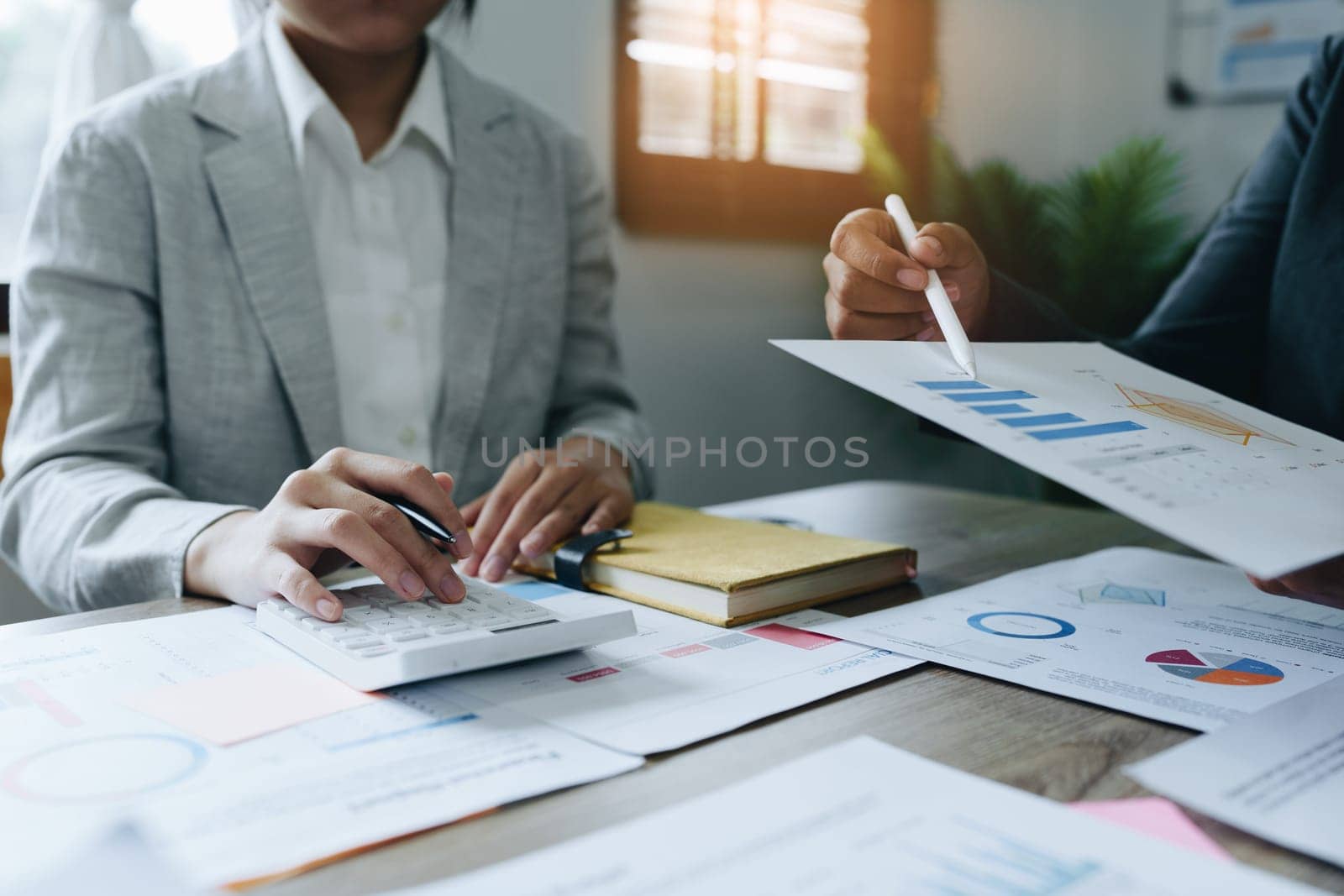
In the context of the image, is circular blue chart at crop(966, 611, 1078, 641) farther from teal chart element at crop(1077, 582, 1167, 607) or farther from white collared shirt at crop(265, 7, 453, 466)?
white collared shirt at crop(265, 7, 453, 466)

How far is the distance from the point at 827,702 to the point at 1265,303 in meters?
0.83

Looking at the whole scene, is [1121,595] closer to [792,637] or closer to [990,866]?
[792,637]

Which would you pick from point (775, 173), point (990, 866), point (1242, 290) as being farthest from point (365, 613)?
point (775, 173)

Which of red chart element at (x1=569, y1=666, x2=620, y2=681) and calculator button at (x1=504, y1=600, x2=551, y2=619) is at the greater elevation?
calculator button at (x1=504, y1=600, x2=551, y2=619)

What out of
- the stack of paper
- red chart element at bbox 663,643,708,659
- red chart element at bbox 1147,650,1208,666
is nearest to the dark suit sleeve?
red chart element at bbox 1147,650,1208,666

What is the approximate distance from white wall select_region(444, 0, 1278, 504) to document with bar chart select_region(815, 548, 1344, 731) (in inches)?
48.3

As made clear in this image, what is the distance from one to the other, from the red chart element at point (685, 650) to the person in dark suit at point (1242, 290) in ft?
0.96

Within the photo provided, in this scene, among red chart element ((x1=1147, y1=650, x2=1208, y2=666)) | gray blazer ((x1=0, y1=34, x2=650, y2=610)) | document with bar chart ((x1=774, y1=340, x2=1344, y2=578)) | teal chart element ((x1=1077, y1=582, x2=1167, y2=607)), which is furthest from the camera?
gray blazer ((x1=0, y1=34, x2=650, y2=610))

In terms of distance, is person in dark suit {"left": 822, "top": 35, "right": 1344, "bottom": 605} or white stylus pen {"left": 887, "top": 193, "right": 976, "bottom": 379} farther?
person in dark suit {"left": 822, "top": 35, "right": 1344, "bottom": 605}

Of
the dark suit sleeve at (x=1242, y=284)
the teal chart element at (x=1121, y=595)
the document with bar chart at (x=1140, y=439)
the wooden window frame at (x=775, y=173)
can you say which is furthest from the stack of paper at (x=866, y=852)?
the wooden window frame at (x=775, y=173)

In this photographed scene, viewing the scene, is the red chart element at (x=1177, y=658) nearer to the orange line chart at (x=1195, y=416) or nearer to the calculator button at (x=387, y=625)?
the orange line chart at (x=1195, y=416)

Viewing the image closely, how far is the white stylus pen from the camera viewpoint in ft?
1.98

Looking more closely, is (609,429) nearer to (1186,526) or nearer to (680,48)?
(1186,526)

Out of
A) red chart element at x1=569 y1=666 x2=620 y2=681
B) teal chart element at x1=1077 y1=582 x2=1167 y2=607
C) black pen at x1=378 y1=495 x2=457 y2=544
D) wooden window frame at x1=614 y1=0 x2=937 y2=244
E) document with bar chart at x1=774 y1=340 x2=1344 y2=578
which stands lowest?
teal chart element at x1=1077 y1=582 x2=1167 y2=607
